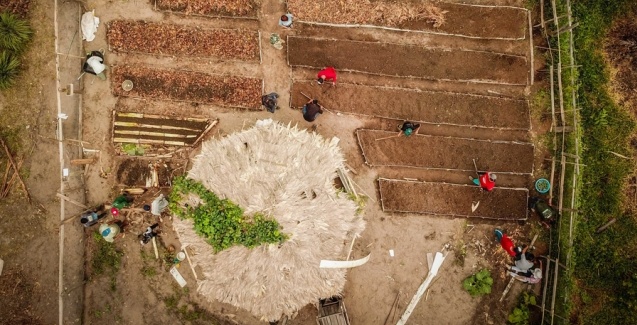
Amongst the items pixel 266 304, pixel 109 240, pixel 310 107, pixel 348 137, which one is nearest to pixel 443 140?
pixel 348 137

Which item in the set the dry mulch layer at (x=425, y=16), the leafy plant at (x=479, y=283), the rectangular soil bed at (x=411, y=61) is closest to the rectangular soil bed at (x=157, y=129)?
the rectangular soil bed at (x=411, y=61)

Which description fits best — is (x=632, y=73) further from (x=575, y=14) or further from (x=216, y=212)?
(x=216, y=212)

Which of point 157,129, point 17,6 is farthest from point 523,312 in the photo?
point 17,6

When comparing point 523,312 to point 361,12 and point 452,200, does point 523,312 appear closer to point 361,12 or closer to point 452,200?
point 452,200

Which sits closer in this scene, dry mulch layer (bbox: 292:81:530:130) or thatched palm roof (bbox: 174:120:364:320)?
thatched palm roof (bbox: 174:120:364:320)

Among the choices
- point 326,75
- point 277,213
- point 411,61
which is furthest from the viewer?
point 411,61

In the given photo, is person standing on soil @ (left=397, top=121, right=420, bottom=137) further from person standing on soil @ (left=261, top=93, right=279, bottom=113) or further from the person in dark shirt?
person standing on soil @ (left=261, top=93, right=279, bottom=113)

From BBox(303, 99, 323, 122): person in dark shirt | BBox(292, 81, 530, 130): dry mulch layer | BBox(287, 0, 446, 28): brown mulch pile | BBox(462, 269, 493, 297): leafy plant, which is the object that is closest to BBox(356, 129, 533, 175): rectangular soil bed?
BBox(292, 81, 530, 130): dry mulch layer
